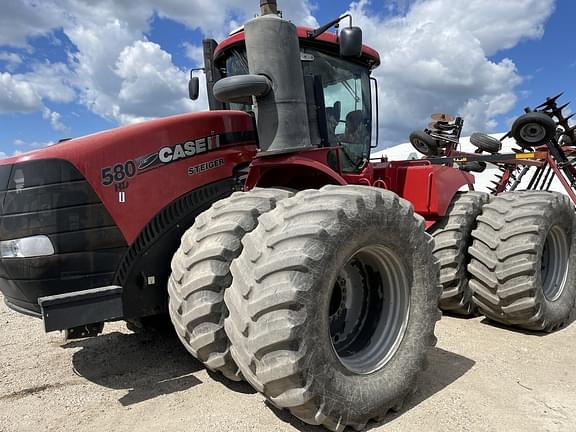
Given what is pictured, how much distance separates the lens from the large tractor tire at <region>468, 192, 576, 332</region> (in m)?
4.21

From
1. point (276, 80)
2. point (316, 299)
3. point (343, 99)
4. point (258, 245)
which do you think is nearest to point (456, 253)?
point (343, 99)

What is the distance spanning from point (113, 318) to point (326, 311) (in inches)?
53.4

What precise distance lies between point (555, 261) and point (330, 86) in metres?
3.02

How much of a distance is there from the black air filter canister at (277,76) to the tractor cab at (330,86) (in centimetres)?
20

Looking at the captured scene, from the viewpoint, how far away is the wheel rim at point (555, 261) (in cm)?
496

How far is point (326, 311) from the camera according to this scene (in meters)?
2.57

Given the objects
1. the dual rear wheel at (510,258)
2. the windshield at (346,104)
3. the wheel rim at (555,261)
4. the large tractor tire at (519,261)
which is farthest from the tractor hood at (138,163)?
the wheel rim at (555,261)

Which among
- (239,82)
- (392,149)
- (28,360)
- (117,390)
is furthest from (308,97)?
(392,149)

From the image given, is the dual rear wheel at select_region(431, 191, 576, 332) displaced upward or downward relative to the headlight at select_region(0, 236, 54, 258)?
downward

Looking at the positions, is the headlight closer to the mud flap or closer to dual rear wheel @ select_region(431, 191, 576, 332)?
the mud flap

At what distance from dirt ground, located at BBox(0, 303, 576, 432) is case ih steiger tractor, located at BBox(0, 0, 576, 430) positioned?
0.82 feet

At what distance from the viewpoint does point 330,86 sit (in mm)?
4266

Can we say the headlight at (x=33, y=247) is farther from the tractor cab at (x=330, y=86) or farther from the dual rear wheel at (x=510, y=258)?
the dual rear wheel at (x=510, y=258)

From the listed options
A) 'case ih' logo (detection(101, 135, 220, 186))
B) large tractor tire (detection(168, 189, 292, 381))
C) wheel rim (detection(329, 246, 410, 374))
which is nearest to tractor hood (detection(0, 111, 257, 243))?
'case ih' logo (detection(101, 135, 220, 186))
